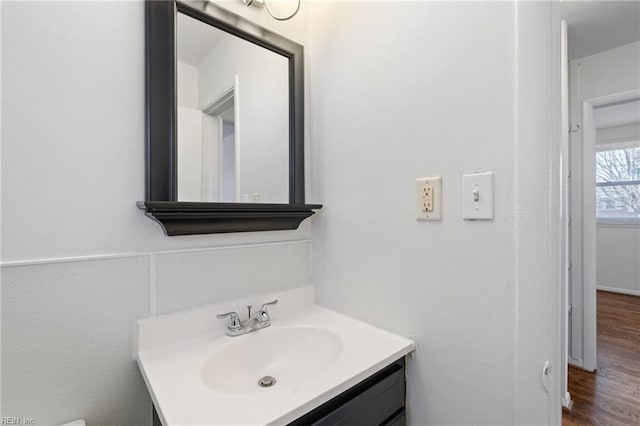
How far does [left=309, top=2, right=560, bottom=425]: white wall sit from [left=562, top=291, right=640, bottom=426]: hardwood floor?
55.4 inches

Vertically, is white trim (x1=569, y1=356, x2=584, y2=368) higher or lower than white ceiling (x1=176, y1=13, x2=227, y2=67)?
lower

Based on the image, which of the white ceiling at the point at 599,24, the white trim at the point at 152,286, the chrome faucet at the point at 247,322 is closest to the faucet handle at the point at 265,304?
the chrome faucet at the point at 247,322

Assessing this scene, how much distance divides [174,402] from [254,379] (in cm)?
35

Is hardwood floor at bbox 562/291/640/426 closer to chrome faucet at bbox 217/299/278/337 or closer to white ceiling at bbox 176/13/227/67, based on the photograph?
chrome faucet at bbox 217/299/278/337

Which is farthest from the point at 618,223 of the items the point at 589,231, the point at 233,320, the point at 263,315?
the point at 233,320

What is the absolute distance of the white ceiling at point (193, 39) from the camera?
3.21 feet

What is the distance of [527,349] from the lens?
0.74 meters

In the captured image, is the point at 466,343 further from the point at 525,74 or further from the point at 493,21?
the point at 493,21

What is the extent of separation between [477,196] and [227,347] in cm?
88

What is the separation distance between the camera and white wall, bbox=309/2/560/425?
0.74 metres

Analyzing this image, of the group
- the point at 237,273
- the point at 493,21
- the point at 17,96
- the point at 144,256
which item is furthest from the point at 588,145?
the point at 17,96

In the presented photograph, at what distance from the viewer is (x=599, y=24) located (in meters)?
1.86

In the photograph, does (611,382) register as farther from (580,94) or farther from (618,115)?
(618,115)

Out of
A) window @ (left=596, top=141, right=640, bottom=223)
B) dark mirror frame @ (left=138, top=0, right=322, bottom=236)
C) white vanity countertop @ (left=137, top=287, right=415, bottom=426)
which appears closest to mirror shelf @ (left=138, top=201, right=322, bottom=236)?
dark mirror frame @ (left=138, top=0, right=322, bottom=236)
